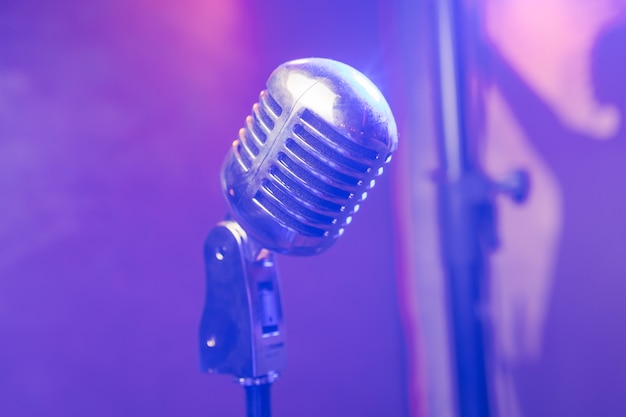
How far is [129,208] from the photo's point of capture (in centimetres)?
140

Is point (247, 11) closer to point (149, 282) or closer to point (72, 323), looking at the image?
point (149, 282)

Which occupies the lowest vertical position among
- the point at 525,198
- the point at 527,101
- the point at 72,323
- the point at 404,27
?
the point at 72,323

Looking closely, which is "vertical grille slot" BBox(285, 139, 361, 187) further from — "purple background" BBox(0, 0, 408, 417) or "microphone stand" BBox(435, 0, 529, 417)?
"microphone stand" BBox(435, 0, 529, 417)

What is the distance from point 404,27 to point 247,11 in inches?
22.8

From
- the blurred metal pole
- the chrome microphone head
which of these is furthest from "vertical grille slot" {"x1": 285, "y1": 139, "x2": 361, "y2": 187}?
the blurred metal pole

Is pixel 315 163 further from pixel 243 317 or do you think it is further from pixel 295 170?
pixel 243 317

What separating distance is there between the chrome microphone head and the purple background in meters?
0.63

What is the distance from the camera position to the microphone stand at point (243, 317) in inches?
35.8

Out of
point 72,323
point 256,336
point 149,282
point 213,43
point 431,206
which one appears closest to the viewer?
point 256,336

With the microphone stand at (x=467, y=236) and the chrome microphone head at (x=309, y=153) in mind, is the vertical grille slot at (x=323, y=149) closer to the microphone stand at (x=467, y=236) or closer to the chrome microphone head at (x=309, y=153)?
the chrome microphone head at (x=309, y=153)

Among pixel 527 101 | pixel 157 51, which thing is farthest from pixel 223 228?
pixel 527 101

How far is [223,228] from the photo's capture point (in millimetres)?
947

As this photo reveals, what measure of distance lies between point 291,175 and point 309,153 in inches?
1.4

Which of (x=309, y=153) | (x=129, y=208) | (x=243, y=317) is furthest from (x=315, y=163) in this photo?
(x=129, y=208)
